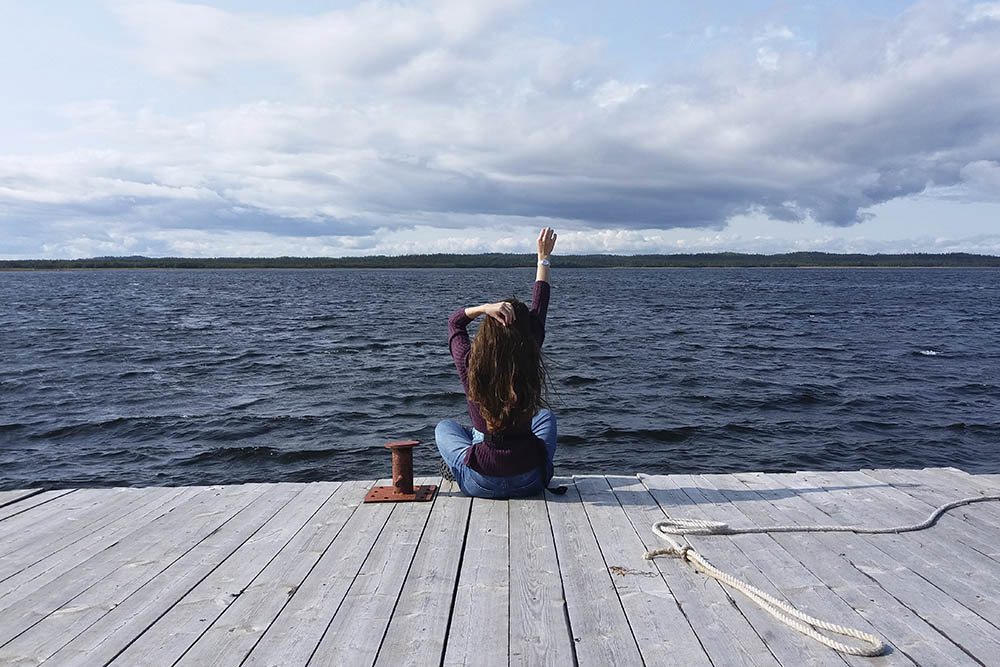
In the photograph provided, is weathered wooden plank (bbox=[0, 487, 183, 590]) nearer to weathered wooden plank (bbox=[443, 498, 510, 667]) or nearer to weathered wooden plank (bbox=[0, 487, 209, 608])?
weathered wooden plank (bbox=[0, 487, 209, 608])

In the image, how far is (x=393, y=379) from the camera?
18234 mm

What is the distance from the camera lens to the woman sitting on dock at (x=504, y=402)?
15.4 feet

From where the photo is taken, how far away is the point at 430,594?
12.0 feet

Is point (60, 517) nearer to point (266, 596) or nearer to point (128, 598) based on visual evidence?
point (128, 598)

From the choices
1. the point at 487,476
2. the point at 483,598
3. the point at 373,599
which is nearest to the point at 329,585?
the point at 373,599

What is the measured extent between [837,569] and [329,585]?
110 inches

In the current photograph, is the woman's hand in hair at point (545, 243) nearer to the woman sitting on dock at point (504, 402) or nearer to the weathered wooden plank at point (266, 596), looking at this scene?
the woman sitting on dock at point (504, 402)

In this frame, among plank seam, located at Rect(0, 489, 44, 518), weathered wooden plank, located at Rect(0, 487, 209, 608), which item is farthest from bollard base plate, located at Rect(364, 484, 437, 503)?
plank seam, located at Rect(0, 489, 44, 518)

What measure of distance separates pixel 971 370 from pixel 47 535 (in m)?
23.2

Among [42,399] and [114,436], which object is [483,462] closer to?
[114,436]

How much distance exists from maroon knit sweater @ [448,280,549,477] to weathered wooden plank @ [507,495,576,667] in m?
0.34

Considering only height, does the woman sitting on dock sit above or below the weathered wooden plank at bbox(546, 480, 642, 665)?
above

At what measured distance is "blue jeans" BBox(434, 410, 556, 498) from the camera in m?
5.14

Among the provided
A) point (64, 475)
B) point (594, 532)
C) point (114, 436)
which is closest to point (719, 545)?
point (594, 532)
